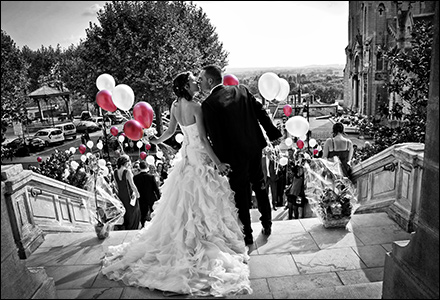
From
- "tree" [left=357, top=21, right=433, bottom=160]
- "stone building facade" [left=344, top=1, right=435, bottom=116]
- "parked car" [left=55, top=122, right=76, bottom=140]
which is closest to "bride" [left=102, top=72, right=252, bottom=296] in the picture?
"tree" [left=357, top=21, right=433, bottom=160]

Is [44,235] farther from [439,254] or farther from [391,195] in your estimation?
[391,195]

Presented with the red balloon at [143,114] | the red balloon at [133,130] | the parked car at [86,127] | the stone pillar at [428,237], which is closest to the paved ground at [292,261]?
the stone pillar at [428,237]

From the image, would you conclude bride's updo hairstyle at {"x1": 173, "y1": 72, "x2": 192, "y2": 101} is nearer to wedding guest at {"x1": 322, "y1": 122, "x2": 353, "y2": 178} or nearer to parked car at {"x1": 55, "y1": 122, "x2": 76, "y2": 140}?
wedding guest at {"x1": 322, "y1": 122, "x2": 353, "y2": 178}

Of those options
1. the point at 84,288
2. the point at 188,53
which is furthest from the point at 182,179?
the point at 188,53

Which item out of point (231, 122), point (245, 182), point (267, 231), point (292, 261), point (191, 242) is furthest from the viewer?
point (267, 231)

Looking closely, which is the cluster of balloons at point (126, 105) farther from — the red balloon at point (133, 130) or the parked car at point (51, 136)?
the parked car at point (51, 136)

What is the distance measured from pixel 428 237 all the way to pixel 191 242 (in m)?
2.35

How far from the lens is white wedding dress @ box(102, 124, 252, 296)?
3385 mm

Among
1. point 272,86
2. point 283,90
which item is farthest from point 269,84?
point 283,90

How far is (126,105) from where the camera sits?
17.6ft

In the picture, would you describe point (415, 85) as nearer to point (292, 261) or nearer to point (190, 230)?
point (292, 261)

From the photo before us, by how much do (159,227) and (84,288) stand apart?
1.03 metres

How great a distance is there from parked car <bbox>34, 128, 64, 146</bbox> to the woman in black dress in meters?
25.4

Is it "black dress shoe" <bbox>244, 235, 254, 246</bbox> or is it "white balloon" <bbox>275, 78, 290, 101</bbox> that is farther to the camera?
"white balloon" <bbox>275, 78, 290, 101</bbox>
